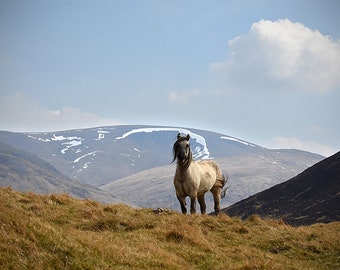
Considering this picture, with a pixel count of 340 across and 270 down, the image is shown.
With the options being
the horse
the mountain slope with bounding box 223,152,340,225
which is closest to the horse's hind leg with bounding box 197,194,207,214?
the horse

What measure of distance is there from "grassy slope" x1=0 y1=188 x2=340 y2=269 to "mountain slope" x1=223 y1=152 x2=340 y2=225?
76.5 meters

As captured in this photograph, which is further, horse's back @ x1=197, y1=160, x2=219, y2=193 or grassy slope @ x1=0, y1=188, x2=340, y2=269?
horse's back @ x1=197, y1=160, x2=219, y2=193

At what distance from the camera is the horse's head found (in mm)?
19364

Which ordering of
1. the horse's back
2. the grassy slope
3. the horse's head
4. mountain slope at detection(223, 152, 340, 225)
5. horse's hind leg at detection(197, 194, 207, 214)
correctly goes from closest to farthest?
the grassy slope, the horse's head, the horse's back, horse's hind leg at detection(197, 194, 207, 214), mountain slope at detection(223, 152, 340, 225)

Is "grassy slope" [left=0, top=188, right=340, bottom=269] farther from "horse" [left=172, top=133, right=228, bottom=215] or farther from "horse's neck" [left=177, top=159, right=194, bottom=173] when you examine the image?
"horse's neck" [left=177, top=159, right=194, bottom=173]

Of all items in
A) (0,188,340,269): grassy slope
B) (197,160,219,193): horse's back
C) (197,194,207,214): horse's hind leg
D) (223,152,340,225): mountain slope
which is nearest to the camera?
(0,188,340,269): grassy slope

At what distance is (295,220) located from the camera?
92938 millimetres

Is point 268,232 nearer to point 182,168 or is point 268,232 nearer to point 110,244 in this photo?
point 182,168

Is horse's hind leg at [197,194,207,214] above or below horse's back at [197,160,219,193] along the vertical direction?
below

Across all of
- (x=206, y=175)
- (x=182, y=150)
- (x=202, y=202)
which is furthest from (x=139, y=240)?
(x=202, y=202)

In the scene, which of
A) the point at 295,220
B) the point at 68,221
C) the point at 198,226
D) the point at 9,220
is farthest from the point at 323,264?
the point at 295,220

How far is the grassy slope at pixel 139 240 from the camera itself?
977 centimetres

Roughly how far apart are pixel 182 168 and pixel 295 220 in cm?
7982

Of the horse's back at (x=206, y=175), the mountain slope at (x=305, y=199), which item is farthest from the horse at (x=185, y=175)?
the mountain slope at (x=305, y=199)
